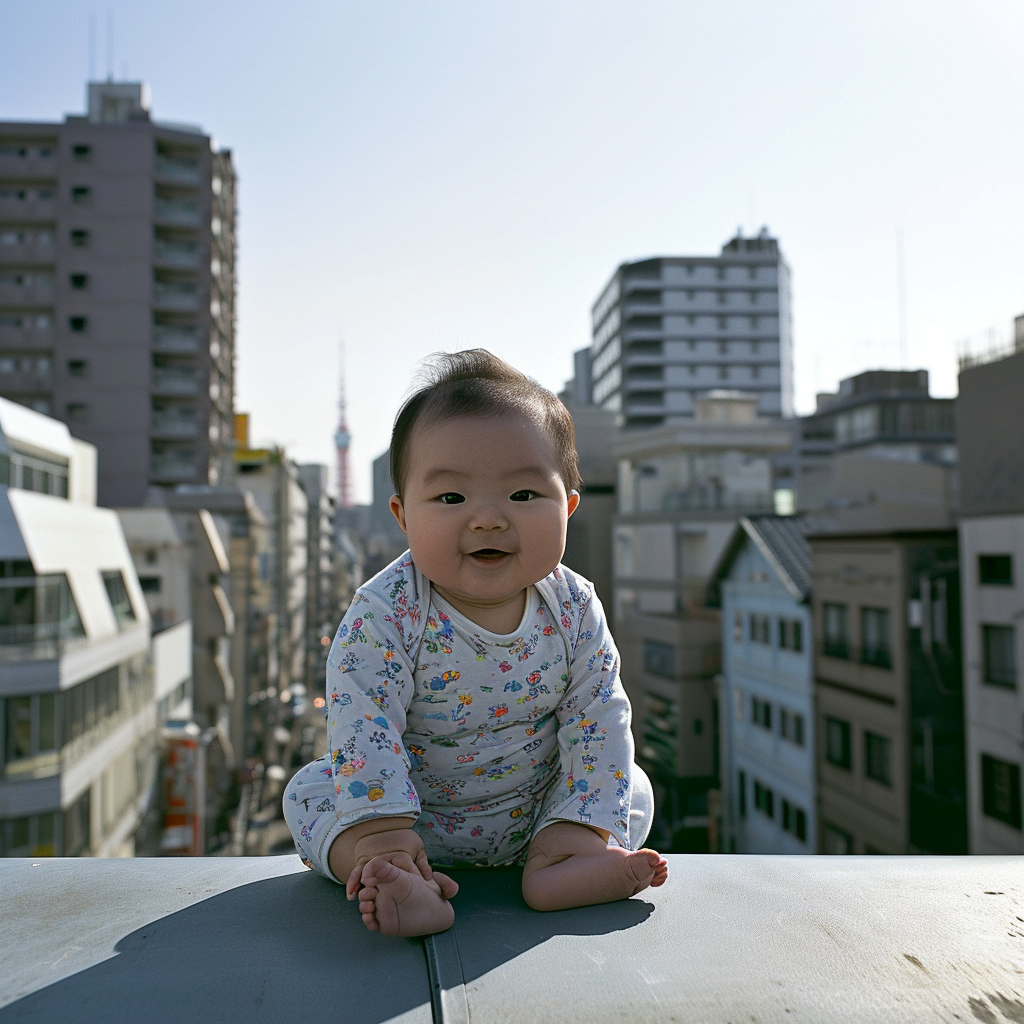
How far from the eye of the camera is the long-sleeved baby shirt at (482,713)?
69.7 inches

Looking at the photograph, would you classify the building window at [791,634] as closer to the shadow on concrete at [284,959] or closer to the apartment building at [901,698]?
the apartment building at [901,698]

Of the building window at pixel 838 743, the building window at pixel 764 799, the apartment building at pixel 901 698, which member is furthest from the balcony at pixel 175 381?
the building window at pixel 838 743

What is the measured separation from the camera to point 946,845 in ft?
42.2

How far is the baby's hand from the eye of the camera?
1.53 metres

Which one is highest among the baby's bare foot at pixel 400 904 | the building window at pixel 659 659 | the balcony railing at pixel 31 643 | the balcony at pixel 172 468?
the balcony at pixel 172 468

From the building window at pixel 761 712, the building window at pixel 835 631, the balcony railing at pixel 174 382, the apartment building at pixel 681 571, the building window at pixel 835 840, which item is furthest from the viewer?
the balcony railing at pixel 174 382

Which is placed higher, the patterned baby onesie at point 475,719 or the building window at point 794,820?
the patterned baby onesie at point 475,719

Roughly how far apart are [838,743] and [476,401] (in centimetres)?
1498

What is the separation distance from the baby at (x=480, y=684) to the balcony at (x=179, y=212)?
3532cm

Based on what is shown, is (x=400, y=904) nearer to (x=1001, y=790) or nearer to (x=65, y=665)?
(x=65, y=665)

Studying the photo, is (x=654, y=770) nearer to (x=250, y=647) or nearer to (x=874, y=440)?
(x=250, y=647)

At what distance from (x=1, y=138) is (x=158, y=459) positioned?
12860 millimetres

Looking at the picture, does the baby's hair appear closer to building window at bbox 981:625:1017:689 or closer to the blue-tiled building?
building window at bbox 981:625:1017:689

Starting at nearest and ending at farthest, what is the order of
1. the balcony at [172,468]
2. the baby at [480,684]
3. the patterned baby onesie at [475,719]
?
1. the baby at [480,684]
2. the patterned baby onesie at [475,719]
3. the balcony at [172,468]
